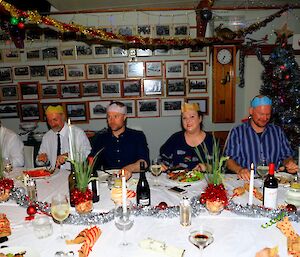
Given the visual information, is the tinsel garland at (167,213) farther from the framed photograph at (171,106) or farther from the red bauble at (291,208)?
the framed photograph at (171,106)

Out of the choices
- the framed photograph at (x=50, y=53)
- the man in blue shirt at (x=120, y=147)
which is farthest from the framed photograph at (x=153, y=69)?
the man in blue shirt at (x=120, y=147)

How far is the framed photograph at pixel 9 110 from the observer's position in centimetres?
596

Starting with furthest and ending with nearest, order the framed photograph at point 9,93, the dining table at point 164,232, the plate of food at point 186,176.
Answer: the framed photograph at point 9,93 < the plate of food at point 186,176 < the dining table at point 164,232

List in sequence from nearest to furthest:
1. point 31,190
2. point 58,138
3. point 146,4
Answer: point 31,190
point 58,138
point 146,4

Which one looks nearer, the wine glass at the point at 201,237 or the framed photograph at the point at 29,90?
the wine glass at the point at 201,237

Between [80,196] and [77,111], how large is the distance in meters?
4.13

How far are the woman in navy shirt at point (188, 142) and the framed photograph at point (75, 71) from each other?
3.07m

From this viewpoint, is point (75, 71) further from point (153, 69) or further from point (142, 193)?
point (142, 193)

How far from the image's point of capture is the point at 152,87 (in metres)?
5.85

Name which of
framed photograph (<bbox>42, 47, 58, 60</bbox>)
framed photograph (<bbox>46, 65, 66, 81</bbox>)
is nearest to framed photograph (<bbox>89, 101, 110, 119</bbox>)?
framed photograph (<bbox>46, 65, 66, 81</bbox>)

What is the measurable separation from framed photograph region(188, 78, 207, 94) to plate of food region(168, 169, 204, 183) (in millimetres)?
3334

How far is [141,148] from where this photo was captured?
3.50 meters

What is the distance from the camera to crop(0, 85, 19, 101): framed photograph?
5.92 m

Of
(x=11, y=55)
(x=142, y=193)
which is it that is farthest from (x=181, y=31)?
(x=142, y=193)
